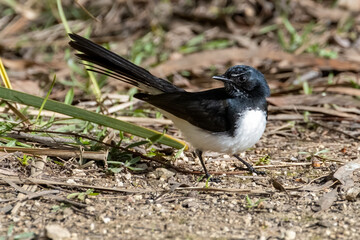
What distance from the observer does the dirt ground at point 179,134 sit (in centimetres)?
353

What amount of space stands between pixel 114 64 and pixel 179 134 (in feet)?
3.71

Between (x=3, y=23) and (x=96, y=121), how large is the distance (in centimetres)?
449

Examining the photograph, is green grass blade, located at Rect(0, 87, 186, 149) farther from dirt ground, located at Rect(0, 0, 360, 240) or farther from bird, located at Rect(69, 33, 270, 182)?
bird, located at Rect(69, 33, 270, 182)

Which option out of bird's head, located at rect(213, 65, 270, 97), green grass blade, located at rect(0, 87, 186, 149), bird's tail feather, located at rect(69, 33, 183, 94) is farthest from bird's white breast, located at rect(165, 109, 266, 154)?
bird's tail feather, located at rect(69, 33, 183, 94)

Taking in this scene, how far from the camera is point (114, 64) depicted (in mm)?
4598

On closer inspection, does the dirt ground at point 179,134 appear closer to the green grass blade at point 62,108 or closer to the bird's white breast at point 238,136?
the green grass blade at point 62,108

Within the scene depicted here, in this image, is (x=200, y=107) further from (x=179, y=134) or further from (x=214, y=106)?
(x=179, y=134)

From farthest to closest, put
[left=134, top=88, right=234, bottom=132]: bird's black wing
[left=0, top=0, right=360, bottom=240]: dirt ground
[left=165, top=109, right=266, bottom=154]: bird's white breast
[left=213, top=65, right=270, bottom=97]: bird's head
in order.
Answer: [left=213, top=65, right=270, bottom=97]: bird's head, [left=134, top=88, right=234, bottom=132]: bird's black wing, [left=165, top=109, right=266, bottom=154]: bird's white breast, [left=0, top=0, right=360, bottom=240]: dirt ground

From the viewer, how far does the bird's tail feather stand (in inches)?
176

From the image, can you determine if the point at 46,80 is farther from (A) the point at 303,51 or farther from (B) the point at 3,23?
(A) the point at 303,51

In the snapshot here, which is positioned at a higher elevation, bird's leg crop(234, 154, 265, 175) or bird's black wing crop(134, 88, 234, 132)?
bird's black wing crop(134, 88, 234, 132)

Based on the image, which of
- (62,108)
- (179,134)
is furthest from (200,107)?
(62,108)

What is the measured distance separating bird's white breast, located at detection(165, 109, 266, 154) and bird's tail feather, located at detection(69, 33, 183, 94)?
22.8 inches

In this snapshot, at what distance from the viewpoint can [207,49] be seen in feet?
25.1
